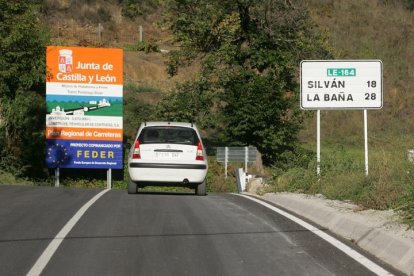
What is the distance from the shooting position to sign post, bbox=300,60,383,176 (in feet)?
52.1

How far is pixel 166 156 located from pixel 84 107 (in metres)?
12.3

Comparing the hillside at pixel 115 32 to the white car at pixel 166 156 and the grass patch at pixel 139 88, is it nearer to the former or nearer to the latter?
the grass patch at pixel 139 88

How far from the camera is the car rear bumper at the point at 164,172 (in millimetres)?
15855

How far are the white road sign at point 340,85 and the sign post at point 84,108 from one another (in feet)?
42.1

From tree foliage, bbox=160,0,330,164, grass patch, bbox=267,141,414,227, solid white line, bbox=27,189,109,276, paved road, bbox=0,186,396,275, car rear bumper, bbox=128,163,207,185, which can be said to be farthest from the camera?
tree foliage, bbox=160,0,330,164

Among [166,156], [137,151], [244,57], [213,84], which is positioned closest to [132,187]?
[137,151]

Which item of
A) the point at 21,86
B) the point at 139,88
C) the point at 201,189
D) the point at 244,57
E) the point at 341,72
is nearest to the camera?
the point at 341,72

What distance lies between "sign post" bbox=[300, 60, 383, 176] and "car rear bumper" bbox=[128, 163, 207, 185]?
9.73ft

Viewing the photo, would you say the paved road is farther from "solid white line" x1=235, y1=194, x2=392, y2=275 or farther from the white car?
the white car

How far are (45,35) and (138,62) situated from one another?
20.4 metres

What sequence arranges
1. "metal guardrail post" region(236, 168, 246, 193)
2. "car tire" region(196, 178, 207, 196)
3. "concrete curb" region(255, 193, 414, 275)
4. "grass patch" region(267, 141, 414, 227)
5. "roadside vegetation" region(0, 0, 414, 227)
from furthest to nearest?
"roadside vegetation" region(0, 0, 414, 227) < "metal guardrail post" region(236, 168, 246, 193) < "car tire" region(196, 178, 207, 196) < "grass patch" region(267, 141, 414, 227) < "concrete curb" region(255, 193, 414, 275)

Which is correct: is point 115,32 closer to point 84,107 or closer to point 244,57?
point 244,57

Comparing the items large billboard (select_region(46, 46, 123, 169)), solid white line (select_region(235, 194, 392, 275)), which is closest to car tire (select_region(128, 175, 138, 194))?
solid white line (select_region(235, 194, 392, 275))

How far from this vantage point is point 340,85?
16141 mm
